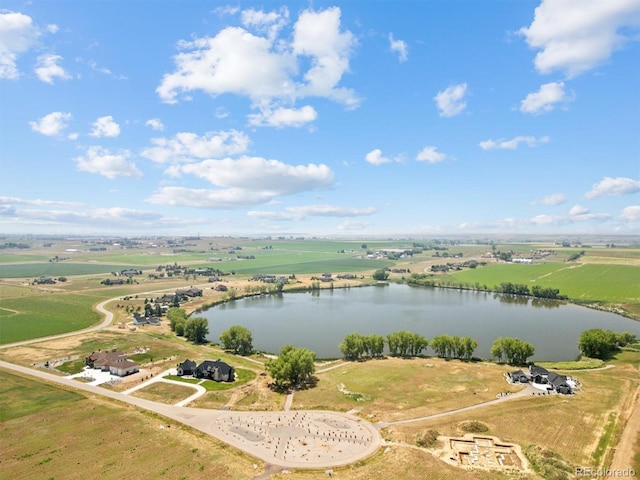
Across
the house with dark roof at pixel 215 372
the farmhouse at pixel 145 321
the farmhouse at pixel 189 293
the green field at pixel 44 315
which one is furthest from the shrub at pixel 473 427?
the farmhouse at pixel 189 293

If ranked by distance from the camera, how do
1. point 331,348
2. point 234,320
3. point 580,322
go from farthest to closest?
point 234,320 < point 580,322 < point 331,348

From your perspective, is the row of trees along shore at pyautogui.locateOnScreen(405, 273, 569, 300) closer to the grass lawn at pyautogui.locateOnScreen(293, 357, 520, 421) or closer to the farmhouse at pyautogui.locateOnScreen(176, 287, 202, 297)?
the grass lawn at pyautogui.locateOnScreen(293, 357, 520, 421)

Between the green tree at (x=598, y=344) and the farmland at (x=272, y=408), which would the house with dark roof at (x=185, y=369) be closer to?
the farmland at (x=272, y=408)

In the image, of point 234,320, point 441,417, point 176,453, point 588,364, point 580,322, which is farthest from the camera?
point 234,320

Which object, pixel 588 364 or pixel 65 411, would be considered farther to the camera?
pixel 588 364

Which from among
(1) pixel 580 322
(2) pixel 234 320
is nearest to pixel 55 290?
(2) pixel 234 320

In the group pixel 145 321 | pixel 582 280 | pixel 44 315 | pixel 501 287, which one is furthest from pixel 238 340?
pixel 582 280

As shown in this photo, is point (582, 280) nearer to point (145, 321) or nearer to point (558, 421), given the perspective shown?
point (558, 421)

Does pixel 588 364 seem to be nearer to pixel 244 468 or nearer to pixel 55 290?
pixel 244 468
